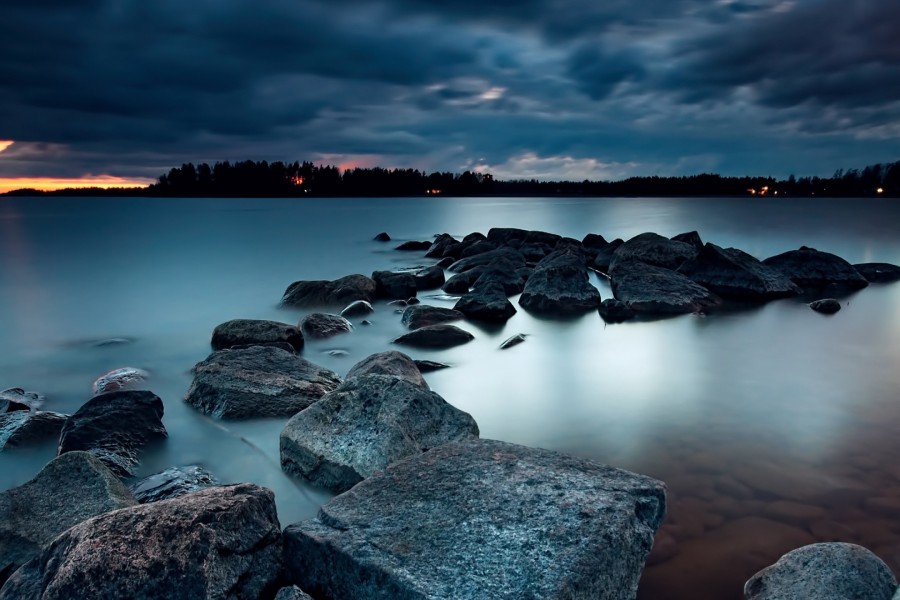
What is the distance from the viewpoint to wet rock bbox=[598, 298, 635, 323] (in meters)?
9.87

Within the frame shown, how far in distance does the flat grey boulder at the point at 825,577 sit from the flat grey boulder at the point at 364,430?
1952 millimetres

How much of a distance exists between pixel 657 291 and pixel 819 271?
17.0 feet

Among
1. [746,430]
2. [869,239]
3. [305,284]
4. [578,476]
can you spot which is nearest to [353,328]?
[305,284]

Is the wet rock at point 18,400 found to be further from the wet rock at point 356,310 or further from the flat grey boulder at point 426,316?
the flat grey boulder at point 426,316

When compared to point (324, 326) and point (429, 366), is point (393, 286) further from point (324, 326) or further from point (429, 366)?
point (429, 366)

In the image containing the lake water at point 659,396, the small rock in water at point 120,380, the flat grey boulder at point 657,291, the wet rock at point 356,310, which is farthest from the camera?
the flat grey boulder at point 657,291

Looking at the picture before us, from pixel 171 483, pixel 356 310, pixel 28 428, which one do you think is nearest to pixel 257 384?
pixel 171 483

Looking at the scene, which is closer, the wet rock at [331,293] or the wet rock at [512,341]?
the wet rock at [512,341]

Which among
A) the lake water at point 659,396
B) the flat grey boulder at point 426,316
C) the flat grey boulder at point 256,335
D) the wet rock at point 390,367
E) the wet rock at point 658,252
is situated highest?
the wet rock at point 658,252

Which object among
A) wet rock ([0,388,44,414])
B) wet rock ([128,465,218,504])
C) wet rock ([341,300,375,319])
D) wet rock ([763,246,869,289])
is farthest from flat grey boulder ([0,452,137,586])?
wet rock ([763,246,869,289])

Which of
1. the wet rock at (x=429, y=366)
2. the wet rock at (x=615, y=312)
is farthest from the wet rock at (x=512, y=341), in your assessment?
the wet rock at (x=615, y=312)

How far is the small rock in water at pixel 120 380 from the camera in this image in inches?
257

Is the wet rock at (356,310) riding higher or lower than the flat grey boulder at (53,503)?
lower

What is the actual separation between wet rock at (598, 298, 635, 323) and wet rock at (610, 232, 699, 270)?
3.25 meters
